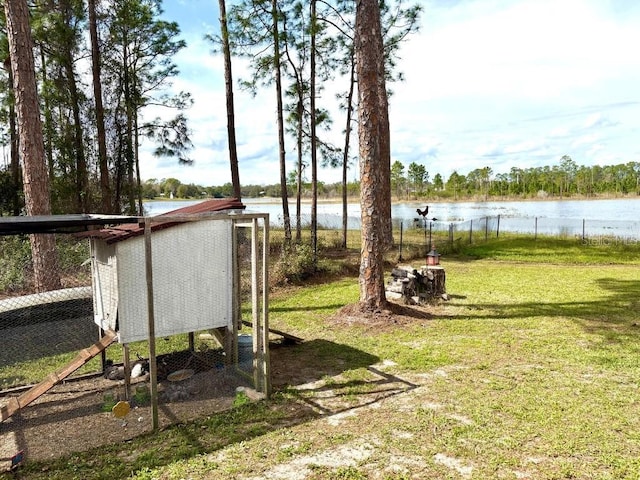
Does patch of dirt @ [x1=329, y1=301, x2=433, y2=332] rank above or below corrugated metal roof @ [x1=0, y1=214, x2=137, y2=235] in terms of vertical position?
below

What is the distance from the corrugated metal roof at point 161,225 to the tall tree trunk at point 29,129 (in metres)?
3.23

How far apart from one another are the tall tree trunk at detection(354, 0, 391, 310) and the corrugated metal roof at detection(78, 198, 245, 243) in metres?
3.04

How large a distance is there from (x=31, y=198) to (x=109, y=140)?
993 cm

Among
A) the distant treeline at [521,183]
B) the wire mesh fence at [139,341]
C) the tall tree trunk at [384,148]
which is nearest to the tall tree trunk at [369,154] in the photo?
the wire mesh fence at [139,341]

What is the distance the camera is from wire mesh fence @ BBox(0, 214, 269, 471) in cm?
379

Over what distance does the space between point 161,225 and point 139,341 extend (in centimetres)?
141

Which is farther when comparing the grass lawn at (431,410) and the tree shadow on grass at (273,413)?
the tree shadow on grass at (273,413)

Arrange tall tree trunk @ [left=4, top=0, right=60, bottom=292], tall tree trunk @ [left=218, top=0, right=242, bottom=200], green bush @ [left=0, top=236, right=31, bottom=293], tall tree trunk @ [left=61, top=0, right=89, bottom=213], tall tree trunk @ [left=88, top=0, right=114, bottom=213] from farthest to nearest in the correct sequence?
tall tree trunk @ [left=61, top=0, right=89, bottom=213] → tall tree trunk @ [left=88, top=0, right=114, bottom=213] → tall tree trunk @ [left=218, top=0, right=242, bottom=200] → green bush @ [left=0, top=236, right=31, bottom=293] → tall tree trunk @ [left=4, top=0, right=60, bottom=292]

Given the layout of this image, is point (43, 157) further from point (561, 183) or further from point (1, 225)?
point (561, 183)

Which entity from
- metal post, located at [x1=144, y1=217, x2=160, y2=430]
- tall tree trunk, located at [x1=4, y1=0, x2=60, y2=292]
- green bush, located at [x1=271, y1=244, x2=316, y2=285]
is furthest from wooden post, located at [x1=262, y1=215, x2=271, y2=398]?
green bush, located at [x1=271, y1=244, x2=316, y2=285]

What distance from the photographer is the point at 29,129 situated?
6.92m

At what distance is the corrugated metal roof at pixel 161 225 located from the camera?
4.05m

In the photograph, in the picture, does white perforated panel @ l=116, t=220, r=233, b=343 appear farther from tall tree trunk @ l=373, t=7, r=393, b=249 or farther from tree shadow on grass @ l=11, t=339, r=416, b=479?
tall tree trunk @ l=373, t=7, r=393, b=249

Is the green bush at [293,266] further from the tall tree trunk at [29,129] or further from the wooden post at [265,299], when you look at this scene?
the wooden post at [265,299]
